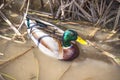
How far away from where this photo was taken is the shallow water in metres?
4.04

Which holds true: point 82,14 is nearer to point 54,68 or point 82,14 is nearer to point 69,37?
point 69,37

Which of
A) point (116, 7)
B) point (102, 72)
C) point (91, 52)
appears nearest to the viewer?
point (102, 72)

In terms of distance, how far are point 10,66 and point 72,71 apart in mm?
783

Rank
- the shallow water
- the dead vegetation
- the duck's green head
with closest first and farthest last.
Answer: the shallow water
the duck's green head
the dead vegetation

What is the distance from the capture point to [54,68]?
416cm

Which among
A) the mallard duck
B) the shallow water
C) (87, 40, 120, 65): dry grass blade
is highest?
the mallard duck

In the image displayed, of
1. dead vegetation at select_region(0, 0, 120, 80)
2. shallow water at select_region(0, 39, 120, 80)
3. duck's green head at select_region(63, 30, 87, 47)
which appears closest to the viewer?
shallow water at select_region(0, 39, 120, 80)

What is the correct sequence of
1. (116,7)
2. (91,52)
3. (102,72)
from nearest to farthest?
(102,72) → (91,52) → (116,7)

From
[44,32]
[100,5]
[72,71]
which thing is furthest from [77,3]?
[72,71]

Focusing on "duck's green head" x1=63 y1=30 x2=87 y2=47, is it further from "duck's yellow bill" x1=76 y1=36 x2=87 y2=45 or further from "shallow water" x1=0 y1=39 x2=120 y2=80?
"shallow water" x1=0 y1=39 x2=120 y2=80

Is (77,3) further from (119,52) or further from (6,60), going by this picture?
(6,60)

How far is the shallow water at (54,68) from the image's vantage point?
404cm

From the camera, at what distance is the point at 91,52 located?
14.4ft

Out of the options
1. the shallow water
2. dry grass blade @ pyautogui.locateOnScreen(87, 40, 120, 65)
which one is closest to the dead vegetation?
dry grass blade @ pyautogui.locateOnScreen(87, 40, 120, 65)
